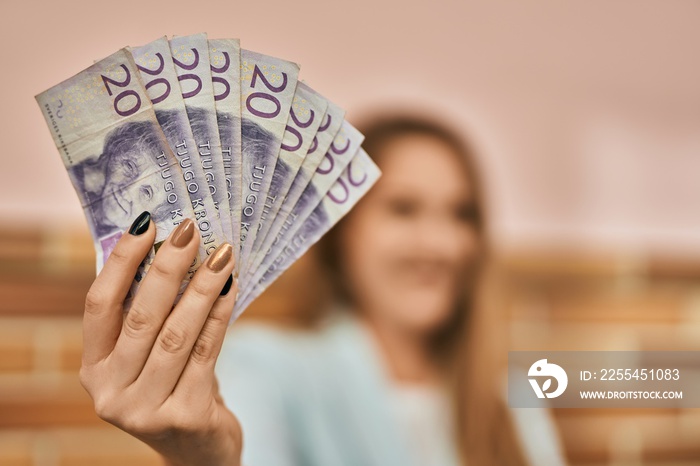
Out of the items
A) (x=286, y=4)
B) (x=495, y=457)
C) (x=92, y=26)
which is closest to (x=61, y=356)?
(x=92, y=26)

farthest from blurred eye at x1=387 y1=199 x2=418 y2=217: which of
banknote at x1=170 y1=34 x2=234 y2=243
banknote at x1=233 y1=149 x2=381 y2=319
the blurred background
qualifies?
banknote at x1=170 y1=34 x2=234 y2=243

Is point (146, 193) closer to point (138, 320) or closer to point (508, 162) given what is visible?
point (138, 320)

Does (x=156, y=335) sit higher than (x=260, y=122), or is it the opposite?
(x=260, y=122)

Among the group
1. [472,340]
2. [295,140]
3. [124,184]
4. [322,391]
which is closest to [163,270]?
[124,184]

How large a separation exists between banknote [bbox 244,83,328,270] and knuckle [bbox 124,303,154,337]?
192mm

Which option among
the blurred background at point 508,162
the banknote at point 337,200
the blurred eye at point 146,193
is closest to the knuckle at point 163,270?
the blurred eye at point 146,193

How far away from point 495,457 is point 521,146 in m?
0.91

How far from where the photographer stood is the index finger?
23.5 inches

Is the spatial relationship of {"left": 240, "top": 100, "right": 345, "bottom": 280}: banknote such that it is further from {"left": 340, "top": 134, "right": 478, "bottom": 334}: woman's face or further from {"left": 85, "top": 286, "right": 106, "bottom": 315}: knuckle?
{"left": 340, "top": 134, "right": 478, "bottom": 334}: woman's face

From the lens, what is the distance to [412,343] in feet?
5.79

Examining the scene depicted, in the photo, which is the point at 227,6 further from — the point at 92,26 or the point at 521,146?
the point at 521,146

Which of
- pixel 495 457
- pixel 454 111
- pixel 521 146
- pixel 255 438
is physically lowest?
pixel 495 457

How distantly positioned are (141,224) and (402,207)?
113 cm

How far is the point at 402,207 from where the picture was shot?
1.68m
